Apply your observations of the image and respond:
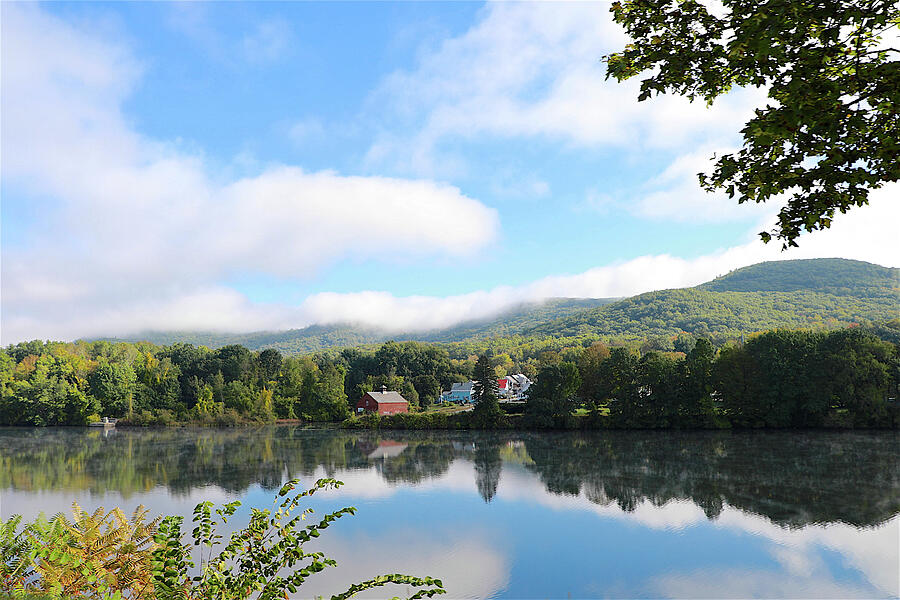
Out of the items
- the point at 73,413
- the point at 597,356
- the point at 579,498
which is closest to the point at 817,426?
the point at 597,356

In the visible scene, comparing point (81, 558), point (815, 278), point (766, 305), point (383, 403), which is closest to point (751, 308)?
point (766, 305)

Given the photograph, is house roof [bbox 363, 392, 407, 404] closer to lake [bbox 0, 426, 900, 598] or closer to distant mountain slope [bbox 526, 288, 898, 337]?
lake [bbox 0, 426, 900, 598]

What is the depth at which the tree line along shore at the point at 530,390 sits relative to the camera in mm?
40688

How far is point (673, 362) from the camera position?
4509 centimetres

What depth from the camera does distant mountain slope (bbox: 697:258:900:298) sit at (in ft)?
411

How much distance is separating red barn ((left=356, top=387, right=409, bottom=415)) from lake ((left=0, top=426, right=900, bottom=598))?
17.0 meters

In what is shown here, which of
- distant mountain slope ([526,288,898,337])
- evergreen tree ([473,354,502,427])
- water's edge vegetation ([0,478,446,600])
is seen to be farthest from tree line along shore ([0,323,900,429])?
distant mountain slope ([526,288,898,337])

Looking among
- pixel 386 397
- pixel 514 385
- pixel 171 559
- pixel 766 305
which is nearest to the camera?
pixel 171 559

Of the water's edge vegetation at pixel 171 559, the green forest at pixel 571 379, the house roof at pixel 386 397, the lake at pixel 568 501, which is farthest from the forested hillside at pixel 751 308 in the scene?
the water's edge vegetation at pixel 171 559

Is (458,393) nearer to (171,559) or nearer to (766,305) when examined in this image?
(171,559)

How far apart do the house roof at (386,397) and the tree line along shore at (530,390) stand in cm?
200

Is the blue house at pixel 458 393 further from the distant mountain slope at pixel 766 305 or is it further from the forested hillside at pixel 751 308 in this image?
the distant mountain slope at pixel 766 305

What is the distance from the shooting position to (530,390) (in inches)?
1907

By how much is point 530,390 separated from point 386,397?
61.9 feet
